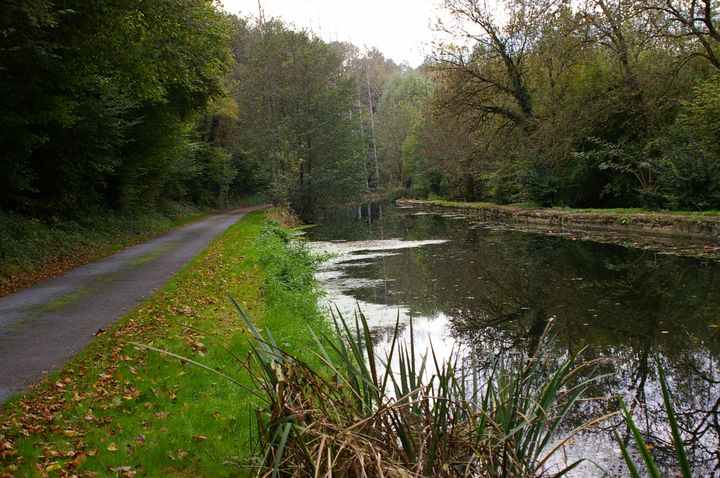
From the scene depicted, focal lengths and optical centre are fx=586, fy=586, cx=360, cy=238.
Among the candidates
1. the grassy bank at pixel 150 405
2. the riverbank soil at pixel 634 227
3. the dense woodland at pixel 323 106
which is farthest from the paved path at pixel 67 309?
the riverbank soil at pixel 634 227

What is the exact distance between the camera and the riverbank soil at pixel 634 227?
1574 centimetres

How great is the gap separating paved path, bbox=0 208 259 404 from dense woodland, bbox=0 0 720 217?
3903 millimetres

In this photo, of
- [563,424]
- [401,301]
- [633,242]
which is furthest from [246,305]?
[633,242]

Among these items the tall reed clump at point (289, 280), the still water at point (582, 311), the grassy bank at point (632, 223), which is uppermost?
the grassy bank at point (632, 223)

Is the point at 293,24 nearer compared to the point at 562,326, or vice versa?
the point at 562,326

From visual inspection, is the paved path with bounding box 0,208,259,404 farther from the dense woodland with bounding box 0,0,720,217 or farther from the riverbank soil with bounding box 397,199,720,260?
the riverbank soil with bounding box 397,199,720,260

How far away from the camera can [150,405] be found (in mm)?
5527

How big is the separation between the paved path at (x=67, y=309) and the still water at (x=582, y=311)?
3.20m

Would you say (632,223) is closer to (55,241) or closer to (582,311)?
(582,311)

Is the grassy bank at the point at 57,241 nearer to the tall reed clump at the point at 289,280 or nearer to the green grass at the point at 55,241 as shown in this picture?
the green grass at the point at 55,241

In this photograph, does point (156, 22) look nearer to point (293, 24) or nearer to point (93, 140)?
point (93, 140)

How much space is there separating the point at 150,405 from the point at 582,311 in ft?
22.5

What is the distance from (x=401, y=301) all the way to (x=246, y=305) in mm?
Answer: 3069

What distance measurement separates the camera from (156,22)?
11227mm
